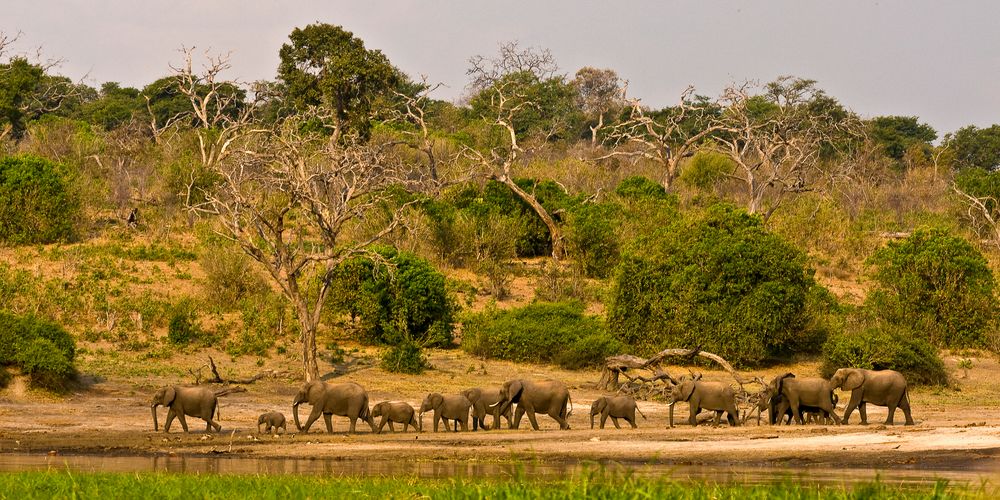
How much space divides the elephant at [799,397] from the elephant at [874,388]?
259mm

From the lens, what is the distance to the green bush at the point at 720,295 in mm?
31062

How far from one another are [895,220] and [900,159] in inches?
1019

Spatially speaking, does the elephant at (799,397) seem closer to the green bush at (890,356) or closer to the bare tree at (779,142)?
the green bush at (890,356)

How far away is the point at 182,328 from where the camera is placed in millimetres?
29828

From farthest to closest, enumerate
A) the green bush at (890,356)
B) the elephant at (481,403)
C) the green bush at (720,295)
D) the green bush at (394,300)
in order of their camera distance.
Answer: the green bush at (394,300), the green bush at (720,295), the green bush at (890,356), the elephant at (481,403)

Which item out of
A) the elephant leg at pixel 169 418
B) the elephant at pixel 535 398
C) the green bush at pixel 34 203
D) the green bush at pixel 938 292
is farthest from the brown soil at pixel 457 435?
the green bush at pixel 34 203

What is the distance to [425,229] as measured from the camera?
40312 mm

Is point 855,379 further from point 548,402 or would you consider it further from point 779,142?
point 779,142

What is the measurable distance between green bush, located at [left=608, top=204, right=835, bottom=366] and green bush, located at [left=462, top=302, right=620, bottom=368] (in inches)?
50.3

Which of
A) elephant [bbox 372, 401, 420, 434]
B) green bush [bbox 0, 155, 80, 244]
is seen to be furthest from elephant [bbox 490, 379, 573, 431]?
green bush [bbox 0, 155, 80, 244]

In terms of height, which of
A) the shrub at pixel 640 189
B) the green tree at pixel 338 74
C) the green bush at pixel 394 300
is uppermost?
the green tree at pixel 338 74

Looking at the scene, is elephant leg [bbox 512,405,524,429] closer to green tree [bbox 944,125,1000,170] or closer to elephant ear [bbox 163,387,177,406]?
elephant ear [bbox 163,387,177,406]

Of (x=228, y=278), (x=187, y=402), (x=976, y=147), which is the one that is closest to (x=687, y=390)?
(x=187, y=402)

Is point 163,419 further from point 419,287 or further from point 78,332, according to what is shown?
point 419,287
